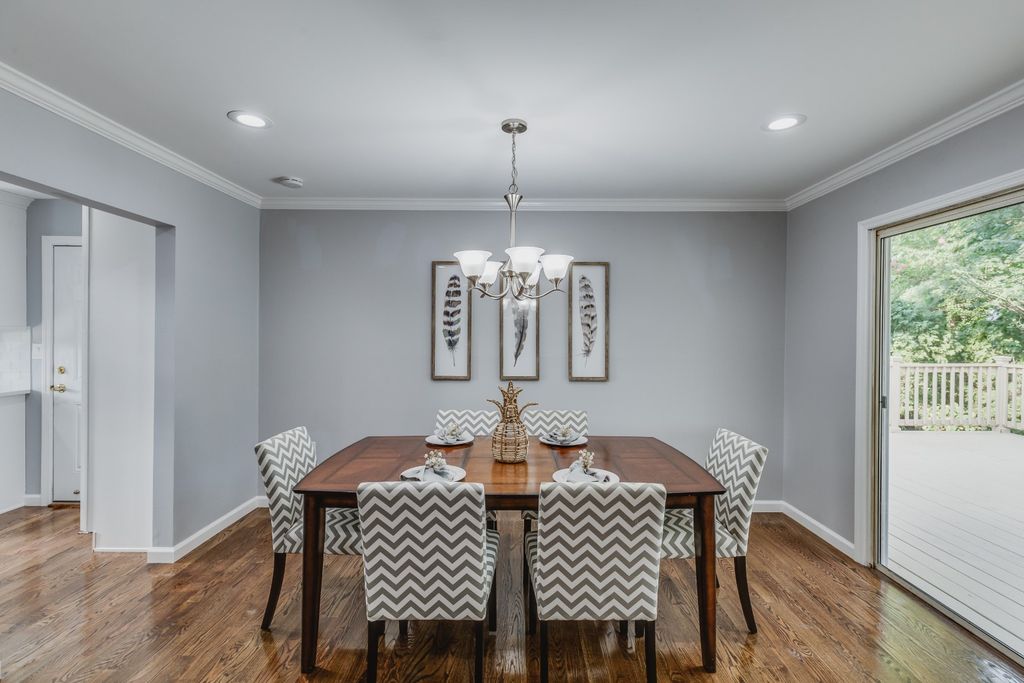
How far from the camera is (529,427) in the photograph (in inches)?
136

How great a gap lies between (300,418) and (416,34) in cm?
310

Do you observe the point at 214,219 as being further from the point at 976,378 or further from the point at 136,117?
the point at 976,378

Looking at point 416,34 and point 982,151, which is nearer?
point 416,34

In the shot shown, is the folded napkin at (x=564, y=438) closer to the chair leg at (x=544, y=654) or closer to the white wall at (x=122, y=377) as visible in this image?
the chair leg at (x=544, y=654)

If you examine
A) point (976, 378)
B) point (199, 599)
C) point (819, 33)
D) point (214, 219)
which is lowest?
point (199, 599)

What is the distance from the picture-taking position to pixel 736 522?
236 centimetres

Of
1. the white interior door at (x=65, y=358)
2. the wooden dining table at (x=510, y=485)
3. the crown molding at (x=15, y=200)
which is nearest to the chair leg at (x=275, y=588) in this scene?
the wooden dining table at (x=510, y=485)

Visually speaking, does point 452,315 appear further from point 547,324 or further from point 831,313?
point 831,313

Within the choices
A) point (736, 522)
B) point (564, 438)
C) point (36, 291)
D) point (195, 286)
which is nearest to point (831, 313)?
point (736, 522)

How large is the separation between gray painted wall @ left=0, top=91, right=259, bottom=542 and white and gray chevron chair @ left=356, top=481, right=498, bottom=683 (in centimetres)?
198

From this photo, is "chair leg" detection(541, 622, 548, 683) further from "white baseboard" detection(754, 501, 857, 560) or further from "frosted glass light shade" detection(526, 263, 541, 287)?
"white baseboard" detection(754, 501, 857, 560)

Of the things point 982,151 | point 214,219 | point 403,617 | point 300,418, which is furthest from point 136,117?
point 982,151

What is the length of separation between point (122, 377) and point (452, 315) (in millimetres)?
2172

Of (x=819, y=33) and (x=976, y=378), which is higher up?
(x=819, y=33)
